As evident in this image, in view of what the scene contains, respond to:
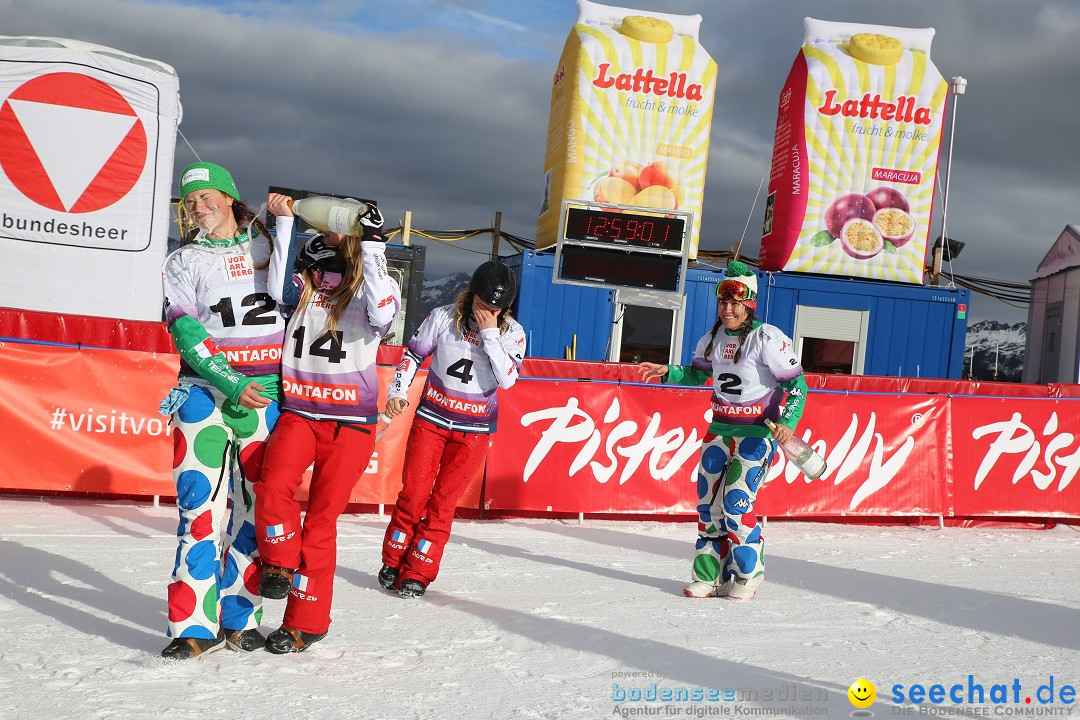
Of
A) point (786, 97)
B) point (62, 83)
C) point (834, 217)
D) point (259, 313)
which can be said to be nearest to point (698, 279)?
point (834, 217)

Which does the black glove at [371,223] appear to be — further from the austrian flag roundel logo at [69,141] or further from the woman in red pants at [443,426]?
the austrian flag roundel logo at [69,141]

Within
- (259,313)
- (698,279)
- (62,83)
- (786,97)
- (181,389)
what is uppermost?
(786,97)

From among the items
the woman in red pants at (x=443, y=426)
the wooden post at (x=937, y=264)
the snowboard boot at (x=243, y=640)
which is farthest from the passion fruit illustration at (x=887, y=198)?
the snowboard boot at (x=243, y=640)

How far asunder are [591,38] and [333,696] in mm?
12407

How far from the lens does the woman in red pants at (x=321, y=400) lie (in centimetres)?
373

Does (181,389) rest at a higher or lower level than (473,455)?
higher

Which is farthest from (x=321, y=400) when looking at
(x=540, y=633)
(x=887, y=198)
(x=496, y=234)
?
(x=496, y=234)

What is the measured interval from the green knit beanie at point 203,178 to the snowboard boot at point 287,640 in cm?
180

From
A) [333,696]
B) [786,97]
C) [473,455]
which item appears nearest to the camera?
[333,696]

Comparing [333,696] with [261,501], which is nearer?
[333,696]

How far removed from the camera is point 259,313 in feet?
12.4

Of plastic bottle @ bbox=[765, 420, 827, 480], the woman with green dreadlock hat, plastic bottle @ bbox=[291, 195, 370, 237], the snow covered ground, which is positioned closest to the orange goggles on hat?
the woman with green dreadlock hat

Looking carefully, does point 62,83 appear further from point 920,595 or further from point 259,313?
point 920,595

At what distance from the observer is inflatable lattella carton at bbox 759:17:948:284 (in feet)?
47.9
